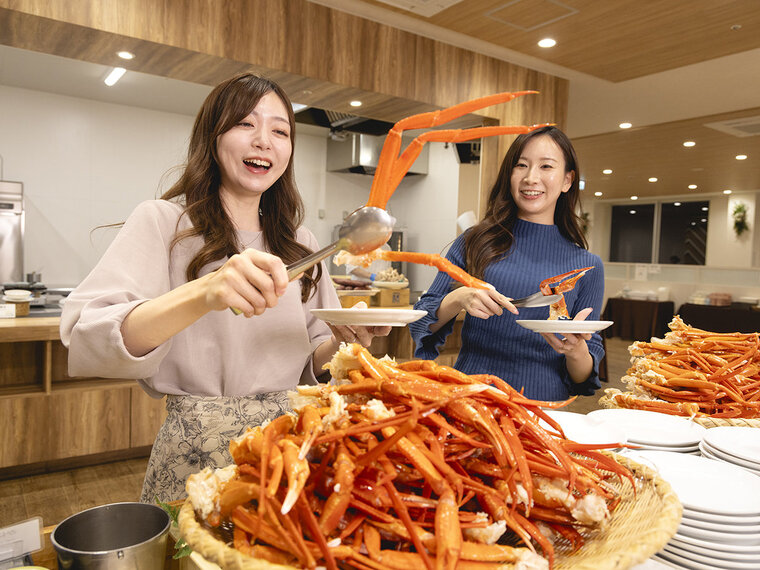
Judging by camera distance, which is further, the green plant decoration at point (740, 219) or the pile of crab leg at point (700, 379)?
the green plant decoration at point (740, 219)

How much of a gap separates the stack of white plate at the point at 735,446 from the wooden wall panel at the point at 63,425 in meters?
3.28

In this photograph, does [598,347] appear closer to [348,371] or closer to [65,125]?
[348,371]

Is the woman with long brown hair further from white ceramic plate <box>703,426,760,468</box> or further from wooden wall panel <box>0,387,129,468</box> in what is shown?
wooden wall panel <box>0,387,129,468</box>

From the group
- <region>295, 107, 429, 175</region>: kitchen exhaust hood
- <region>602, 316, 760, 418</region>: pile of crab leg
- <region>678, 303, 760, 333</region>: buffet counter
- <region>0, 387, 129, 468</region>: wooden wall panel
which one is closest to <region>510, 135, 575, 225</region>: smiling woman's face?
<region>602, 316, 760, 418</region>: pile of crab leg

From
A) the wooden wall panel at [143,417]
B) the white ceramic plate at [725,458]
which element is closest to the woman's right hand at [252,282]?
the white ceramic plate at [725,458]

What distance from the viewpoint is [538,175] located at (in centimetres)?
182

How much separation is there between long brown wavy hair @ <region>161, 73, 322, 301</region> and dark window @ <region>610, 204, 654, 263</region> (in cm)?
1488

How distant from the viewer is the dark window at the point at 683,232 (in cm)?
1344

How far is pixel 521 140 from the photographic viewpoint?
6.08ft

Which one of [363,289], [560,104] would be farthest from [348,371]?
[560,104]

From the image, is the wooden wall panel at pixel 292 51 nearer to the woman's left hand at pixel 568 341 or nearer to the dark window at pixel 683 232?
the woman's left hand at pixel 568 341

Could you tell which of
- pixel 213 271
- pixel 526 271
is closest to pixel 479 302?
pixel 526 271

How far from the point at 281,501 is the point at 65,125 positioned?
662 cm

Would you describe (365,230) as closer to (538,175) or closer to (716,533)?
(716,533)
